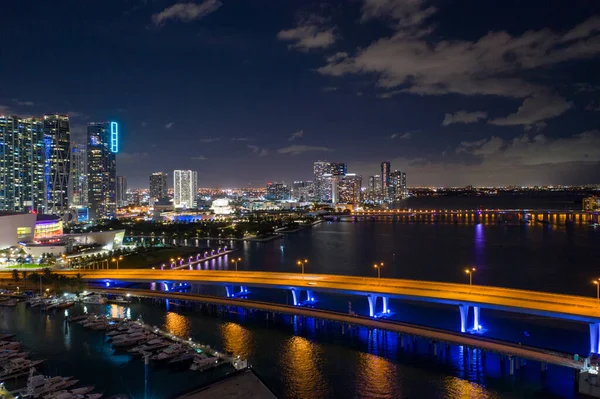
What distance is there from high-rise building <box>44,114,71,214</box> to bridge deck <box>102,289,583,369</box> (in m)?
49.3

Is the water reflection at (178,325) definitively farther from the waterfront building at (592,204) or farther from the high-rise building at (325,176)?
the high-rise building at (325,176)

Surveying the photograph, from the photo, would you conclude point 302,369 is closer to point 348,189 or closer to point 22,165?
point 22,165

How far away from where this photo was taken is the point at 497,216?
67.4m

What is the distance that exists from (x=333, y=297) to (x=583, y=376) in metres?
10.6

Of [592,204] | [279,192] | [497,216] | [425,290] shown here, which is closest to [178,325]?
[425,290]

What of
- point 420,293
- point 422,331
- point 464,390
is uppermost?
point 420,293

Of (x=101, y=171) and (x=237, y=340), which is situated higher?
(x=101, y=171)

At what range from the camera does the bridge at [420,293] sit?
1192cm

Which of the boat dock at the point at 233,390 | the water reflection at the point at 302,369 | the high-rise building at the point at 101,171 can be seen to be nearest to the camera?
the boat dock at the point at 233,390

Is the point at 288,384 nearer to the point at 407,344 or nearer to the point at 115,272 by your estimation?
the point at 407,344

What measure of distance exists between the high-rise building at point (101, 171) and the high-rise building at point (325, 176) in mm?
72610

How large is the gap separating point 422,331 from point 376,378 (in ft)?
7.86

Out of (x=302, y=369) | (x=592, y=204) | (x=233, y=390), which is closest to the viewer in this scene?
(x=233, y=390)

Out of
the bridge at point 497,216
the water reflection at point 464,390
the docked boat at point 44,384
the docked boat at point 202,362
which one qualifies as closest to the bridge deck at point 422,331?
the water reflection at point 464,390
